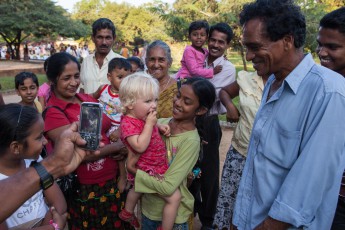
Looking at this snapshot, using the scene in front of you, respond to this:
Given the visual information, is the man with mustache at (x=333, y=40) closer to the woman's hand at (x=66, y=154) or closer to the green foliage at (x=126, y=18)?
the woman's hand at (x=66, y=154)

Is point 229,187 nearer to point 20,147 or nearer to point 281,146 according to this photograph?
point 281,146

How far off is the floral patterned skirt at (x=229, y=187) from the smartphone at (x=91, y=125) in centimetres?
159

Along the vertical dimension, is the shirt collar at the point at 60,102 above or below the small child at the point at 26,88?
above

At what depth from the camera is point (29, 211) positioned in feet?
6.31

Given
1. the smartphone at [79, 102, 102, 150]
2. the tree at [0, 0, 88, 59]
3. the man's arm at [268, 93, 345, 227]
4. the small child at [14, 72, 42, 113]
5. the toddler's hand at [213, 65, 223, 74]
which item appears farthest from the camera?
the tree at [0, 0, 88, 59]

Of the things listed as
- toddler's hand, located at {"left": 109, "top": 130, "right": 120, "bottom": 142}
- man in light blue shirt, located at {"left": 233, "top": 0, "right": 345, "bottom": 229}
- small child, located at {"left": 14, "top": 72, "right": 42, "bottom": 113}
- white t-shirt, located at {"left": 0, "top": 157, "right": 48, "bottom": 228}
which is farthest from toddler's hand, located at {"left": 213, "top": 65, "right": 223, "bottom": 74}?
small child, located at {"left": 14, "top": 72, "right": 42, "bottom": 113}

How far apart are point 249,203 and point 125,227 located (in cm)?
148

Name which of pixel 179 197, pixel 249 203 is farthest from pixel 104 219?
pixel 249 203

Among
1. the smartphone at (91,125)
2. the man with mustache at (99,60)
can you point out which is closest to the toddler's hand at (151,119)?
the smartphone at (91,125)

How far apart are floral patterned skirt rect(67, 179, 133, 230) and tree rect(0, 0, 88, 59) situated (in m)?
27.1

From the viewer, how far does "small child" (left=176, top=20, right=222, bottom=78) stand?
144 inches

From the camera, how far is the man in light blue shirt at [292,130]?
1.38 meters

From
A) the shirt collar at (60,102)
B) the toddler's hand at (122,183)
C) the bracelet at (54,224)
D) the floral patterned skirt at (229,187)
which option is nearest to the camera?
the bracelet at (54,224)

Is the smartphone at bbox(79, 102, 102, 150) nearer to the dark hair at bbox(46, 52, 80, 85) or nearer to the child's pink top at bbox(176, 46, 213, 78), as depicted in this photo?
the dark hair at bbox(46, 52, 80, 85)
